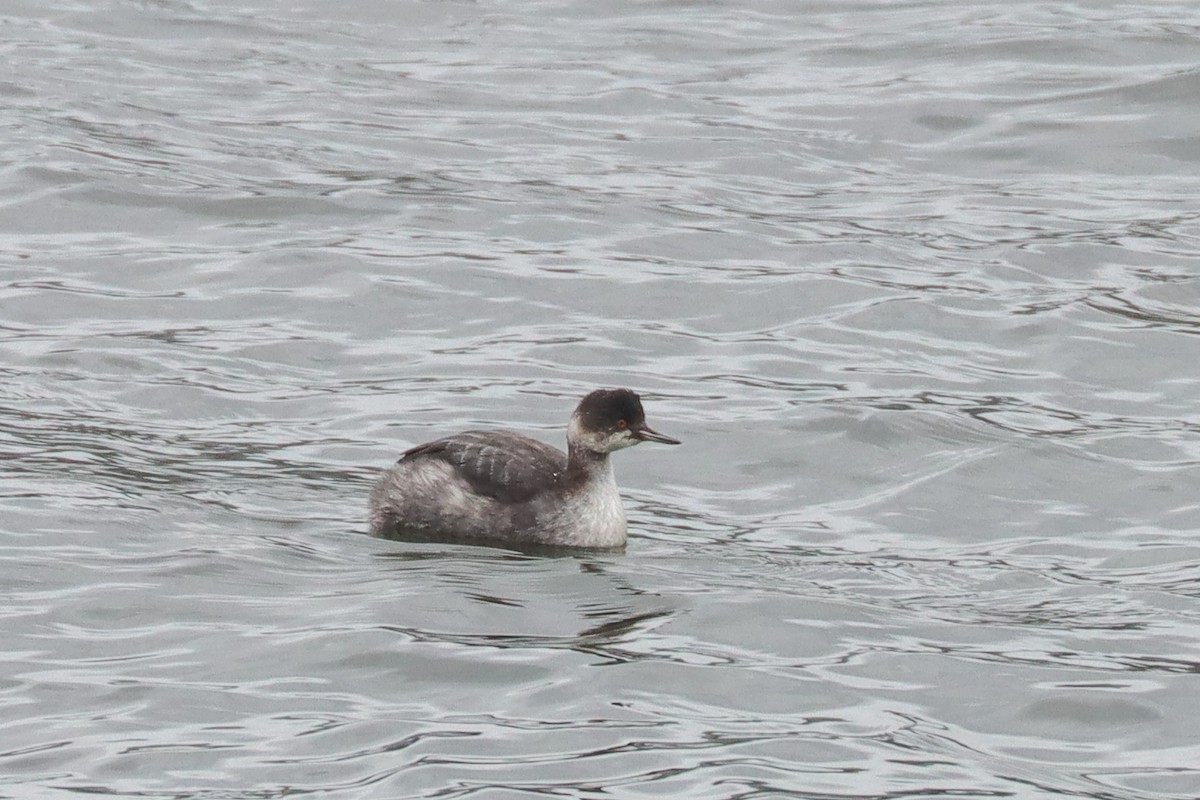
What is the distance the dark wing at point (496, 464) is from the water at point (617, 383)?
319mm

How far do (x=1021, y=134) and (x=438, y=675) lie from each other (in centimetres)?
1238

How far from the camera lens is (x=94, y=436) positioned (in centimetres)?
1248

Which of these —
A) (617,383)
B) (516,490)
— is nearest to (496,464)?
(516,490)

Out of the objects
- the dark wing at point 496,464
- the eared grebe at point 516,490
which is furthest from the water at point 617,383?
the dark wing at point 496,464

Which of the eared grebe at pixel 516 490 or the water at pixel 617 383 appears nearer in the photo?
the water at pixel 617 383

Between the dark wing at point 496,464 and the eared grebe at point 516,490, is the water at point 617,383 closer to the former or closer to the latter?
the eared grebe at point 516,490

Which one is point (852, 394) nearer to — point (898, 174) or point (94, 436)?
point (94, 436)

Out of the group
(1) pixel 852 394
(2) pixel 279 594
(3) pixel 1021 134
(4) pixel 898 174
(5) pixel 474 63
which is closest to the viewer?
(2) pixel 279 594

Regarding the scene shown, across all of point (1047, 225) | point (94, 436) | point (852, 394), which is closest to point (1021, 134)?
point (1047, 225)

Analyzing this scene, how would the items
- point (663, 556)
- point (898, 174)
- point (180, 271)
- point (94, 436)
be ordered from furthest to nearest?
point (898, 174) < point (180, 271) < point (94, 436) < point (663, 556)

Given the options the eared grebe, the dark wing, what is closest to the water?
the eared grebe

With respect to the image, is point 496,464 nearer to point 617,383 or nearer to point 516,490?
point 516,490

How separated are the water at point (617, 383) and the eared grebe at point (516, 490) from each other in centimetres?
19

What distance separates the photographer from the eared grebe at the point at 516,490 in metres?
11.1
